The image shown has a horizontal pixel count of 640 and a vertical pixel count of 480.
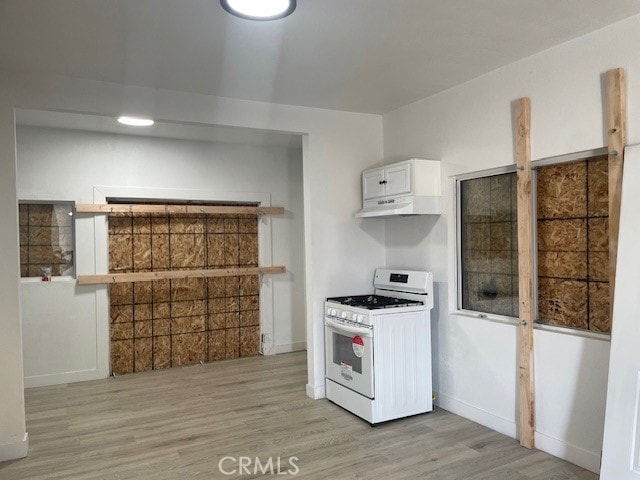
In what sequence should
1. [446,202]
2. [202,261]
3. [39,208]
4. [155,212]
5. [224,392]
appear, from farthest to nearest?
[202,261] → [155,212] → [39,208] → [224,392] → [446,202]

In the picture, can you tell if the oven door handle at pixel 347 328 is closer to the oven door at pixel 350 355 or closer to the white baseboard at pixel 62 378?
the oven door at pixel 350 355

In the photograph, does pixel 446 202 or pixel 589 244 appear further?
pixel 446 202

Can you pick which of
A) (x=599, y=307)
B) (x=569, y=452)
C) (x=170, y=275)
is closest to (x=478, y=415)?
(x=569, y=452)

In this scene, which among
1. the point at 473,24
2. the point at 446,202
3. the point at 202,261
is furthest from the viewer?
the point at 202,261

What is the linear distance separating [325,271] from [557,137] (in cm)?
221

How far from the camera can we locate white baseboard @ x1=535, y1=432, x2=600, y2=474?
113 inches

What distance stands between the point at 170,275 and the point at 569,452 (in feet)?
13.7

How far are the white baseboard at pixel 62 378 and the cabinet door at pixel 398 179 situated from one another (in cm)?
367

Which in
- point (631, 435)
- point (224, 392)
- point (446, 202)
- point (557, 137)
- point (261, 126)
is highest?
point (261, 126)

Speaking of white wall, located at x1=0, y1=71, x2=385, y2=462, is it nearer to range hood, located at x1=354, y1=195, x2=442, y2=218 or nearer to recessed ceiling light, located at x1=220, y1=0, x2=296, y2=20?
range hood, located at x1=354, y1=195, x2=442, y2=218

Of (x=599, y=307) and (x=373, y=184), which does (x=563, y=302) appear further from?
(x=373, y=184)

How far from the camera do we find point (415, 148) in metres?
4.31

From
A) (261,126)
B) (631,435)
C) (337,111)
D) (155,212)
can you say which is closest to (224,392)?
(155,212)

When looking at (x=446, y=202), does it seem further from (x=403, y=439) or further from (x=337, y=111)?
(x=403, y=439)
